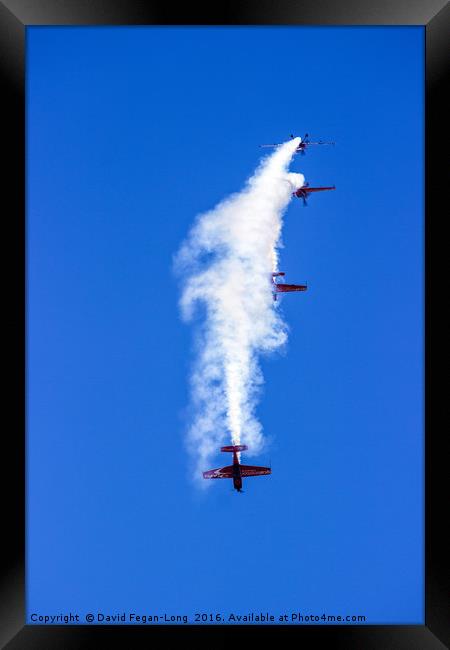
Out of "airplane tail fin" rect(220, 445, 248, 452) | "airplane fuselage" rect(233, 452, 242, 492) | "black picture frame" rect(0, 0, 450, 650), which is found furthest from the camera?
"airplane fuselage" rect(233, 452, 242, 492)

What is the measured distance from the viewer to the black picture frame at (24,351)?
15.4 meters

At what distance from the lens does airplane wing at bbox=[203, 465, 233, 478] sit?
19828 mm

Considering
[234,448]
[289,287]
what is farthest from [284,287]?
[234,448]

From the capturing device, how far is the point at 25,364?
53.2ft

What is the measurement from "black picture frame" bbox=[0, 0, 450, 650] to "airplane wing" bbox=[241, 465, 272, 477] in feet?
17.7

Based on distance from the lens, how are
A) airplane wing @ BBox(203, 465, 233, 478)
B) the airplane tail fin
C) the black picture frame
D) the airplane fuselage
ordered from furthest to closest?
1. the airplane fuselage
2. airplane wing @ BBox(203, 465, 233, 478)
3. the airplane tail fin
4. the black picture frame

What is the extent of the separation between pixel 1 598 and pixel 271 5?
19.3 m

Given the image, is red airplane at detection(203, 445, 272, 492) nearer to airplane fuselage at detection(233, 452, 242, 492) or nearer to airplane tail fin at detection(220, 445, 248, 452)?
airplane fuselage at detection(233, 452, 242, 492)

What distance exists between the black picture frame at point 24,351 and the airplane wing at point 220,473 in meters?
5.15

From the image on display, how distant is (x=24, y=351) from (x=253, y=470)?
31.7 feet

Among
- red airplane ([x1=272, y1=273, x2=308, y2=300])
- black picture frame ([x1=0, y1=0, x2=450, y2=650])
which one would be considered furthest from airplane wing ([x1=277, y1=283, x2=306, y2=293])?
black picture frame ([x1=0, y1=0, x2=450, y2=650])

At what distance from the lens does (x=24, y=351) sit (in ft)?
53.5

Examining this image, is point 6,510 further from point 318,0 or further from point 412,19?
point 412,19

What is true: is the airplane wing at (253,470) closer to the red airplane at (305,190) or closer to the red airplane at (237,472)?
the red airplane at (237,472)
